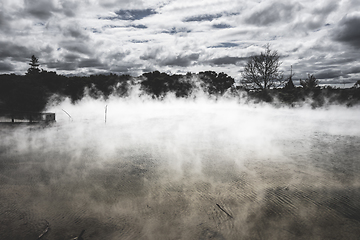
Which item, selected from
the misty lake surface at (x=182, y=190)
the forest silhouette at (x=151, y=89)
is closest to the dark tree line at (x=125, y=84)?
the forest silhouette at (x=151, y=89)

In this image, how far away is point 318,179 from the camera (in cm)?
442

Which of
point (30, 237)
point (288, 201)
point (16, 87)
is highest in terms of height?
point (16, 87)

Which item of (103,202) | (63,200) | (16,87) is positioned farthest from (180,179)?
(16,87)

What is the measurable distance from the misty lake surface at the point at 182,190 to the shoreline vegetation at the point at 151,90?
7884 millimetres

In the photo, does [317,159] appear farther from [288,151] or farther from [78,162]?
[78,162]

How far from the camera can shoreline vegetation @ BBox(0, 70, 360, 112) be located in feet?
44.7

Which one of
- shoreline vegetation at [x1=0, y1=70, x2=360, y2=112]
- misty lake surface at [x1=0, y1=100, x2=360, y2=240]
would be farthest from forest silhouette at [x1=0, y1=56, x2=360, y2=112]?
misty lake surface at [x1=0, y1=100, x2=360, y2=240]

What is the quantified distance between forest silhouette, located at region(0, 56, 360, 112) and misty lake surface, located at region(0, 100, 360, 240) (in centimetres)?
810

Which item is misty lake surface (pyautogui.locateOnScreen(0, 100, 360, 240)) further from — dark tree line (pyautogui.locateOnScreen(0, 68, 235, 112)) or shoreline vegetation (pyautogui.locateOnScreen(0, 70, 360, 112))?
dark tree line (pyautogui.locateOnScreen(0, 68, 235, 112))

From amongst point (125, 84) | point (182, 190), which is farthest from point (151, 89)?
point (182, 190)

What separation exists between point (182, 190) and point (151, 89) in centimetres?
2512

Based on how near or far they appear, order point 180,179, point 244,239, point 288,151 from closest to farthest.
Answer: point 244,239 < point 180,179 < point 288,151

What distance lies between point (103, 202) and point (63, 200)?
0.74 meters

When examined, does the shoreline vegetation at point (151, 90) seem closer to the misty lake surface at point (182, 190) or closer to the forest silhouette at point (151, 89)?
the forest silhouette at point (151, 89)
